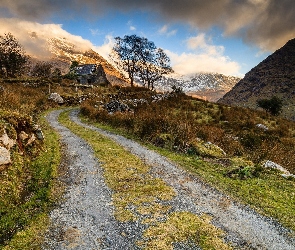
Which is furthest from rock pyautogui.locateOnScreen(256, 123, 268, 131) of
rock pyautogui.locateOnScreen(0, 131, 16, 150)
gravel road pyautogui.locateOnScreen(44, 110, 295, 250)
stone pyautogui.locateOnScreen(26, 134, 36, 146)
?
rock pyautogui.locateOnScreen(0, 131, 16, 150)

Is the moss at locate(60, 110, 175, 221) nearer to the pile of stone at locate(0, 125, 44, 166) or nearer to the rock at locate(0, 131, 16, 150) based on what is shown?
the pile of stone at locate(0, 125, 44, 166)

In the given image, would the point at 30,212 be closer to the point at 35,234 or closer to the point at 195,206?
the point at 35,234

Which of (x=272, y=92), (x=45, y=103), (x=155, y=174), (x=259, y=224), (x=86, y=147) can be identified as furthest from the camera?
(x=272, y=92)

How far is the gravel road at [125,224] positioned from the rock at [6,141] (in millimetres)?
2722

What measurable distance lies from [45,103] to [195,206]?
102ft

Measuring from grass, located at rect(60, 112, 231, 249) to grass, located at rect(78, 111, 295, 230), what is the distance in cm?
213

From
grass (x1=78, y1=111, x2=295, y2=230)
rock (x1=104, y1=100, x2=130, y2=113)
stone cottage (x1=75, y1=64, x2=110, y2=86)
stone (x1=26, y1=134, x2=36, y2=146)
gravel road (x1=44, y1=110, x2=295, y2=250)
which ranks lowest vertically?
gravel road (x1=44, y1=110, x2=295, y2=250)

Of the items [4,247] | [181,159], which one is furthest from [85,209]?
[181,159]

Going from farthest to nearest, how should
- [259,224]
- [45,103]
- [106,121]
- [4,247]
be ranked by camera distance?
[45,103], [106,121], [259,224], [4,247]

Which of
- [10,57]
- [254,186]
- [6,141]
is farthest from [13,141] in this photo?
[10,57]

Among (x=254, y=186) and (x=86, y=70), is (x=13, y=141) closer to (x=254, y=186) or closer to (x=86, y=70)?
(x=254, y=186)

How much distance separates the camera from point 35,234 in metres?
6.83

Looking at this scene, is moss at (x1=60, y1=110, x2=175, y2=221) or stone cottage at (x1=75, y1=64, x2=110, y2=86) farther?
stone cottage at (x1=75, y1=64, x2=110, y2=86)

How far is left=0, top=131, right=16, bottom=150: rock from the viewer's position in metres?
10.6
